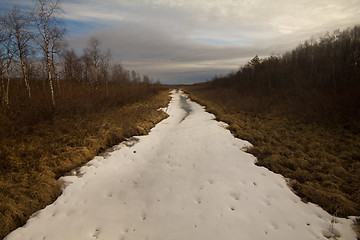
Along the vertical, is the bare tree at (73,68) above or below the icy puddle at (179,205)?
above

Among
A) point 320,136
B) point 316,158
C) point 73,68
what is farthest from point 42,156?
point 73,68

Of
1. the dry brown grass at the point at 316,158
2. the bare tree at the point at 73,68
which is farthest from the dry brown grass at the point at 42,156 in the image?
the bare tree at the point at 73,68

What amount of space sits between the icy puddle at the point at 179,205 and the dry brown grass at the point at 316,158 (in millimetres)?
411

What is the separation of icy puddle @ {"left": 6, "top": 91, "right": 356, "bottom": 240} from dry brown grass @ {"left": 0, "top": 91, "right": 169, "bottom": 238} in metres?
0.35

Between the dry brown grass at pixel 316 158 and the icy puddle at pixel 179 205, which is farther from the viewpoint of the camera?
the dry brown grass at pixel 316 158

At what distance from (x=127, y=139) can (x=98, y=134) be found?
1440 mm

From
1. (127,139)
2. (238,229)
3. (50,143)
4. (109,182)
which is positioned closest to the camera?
(238,229)

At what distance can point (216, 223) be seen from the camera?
3314mm

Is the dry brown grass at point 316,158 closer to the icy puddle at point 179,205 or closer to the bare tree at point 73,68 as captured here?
the icy puddle at point 179,205

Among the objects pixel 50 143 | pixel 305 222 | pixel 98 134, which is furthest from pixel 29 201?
pixel 305 222

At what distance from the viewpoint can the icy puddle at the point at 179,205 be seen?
312 cm

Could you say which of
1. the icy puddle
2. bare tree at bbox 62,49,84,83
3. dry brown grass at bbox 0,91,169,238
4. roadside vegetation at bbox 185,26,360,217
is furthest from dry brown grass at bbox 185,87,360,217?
bare tree at bbox 62,49,84,83

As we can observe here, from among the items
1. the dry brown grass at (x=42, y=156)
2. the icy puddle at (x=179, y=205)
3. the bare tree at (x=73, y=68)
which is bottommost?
the icy puddle at (x=179, y=205)

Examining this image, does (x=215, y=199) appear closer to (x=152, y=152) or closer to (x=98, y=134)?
(x=152, y=152)
